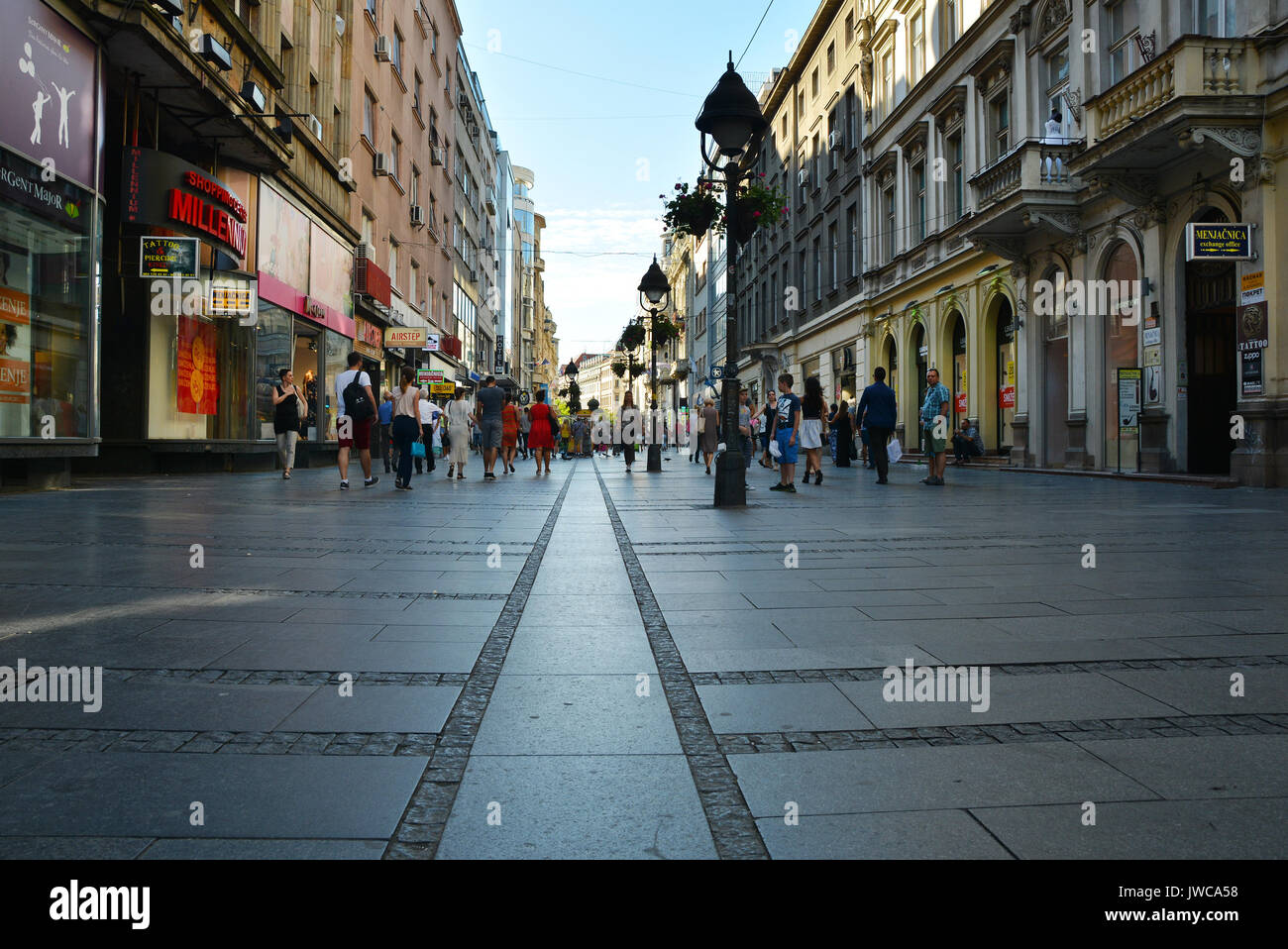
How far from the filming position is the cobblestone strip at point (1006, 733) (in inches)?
124

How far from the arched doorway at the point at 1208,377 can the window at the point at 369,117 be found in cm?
2223

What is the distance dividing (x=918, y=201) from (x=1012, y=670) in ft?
93.3

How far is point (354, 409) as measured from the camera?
595 inches

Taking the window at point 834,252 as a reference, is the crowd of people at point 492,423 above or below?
below

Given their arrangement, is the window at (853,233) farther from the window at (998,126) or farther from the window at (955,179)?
the window at (998,126)

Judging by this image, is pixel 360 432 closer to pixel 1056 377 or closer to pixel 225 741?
pixel 225 741

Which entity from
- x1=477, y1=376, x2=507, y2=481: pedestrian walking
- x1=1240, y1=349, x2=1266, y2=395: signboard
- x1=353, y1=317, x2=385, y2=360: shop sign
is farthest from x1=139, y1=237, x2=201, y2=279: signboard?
x1=1240, y1=349, x2=1266, y2=395: signboard

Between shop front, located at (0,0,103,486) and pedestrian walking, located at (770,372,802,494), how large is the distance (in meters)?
9.55

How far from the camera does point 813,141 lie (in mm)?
43281

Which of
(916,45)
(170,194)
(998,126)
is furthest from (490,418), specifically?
(916,45)

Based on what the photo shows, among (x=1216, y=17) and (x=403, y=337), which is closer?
(x=1216, y=17)

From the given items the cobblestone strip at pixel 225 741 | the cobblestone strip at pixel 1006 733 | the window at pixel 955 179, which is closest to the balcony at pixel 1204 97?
the window at pixel 955 179

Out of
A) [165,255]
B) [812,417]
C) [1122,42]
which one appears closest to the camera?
[165,255]
